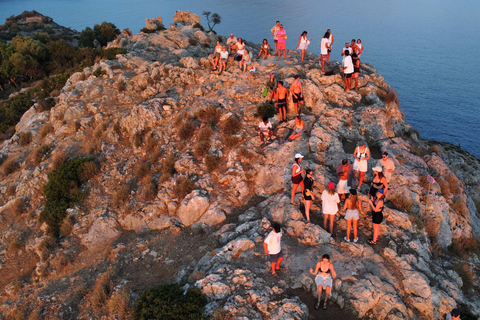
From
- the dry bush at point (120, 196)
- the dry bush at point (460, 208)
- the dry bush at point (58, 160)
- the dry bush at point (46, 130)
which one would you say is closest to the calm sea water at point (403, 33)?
the dry bush at point (460, 208)

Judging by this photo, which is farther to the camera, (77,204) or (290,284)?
(77,204)

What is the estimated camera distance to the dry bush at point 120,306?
10.2 m

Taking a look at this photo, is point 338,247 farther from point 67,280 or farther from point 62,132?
point 62,132

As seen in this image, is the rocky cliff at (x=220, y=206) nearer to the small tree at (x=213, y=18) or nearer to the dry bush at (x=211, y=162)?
the dry bush at (x=211, y=162)

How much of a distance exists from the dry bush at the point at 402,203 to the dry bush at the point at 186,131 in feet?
38.0

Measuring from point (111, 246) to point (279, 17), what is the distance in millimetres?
126514

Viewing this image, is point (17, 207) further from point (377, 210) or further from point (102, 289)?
point (377, 210)

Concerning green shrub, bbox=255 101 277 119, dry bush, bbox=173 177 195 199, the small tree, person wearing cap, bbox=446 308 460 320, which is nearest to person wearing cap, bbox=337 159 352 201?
person wearing cap, bbox=446 308 460 320

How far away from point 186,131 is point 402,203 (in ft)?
40.0

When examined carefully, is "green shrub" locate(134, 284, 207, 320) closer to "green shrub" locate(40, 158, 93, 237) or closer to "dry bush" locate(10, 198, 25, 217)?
"green shrub" locate(40, 158, 93, 237)

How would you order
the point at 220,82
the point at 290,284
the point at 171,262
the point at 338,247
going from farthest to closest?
the point at 220,82 → the point at 171,262 → the point at 338,247 → the point at 290,284

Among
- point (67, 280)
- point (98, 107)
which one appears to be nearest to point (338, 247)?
point (67, 280)

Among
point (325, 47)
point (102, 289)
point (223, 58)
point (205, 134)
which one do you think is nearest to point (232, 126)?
point (205, 134)

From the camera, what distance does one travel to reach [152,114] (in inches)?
782
